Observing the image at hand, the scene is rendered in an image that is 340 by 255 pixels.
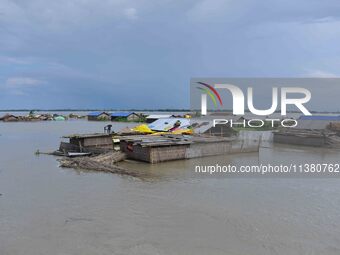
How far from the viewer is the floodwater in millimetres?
7742

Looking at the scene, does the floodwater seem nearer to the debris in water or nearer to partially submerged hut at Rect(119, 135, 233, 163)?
the debris in water

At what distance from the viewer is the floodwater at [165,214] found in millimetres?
7742

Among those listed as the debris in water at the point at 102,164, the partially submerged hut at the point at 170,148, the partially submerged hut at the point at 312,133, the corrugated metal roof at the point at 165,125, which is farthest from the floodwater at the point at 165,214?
the partially submerged hut at the point at 312,133

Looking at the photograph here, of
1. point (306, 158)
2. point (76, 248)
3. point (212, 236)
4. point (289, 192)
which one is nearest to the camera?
point (76, 248)

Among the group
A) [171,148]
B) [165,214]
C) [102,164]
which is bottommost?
[165,214]

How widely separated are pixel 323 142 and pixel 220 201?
59.9ft

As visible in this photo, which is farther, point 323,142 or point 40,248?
point 323,142

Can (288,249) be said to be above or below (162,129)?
below

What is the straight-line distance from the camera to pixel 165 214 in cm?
987

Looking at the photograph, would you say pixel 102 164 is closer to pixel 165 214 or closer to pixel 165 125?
pixel 165 214

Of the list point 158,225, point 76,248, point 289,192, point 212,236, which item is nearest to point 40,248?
point 76,248

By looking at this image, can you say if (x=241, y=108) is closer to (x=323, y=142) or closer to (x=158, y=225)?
(x=323, y=142)

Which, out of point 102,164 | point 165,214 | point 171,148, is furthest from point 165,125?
point 165,214

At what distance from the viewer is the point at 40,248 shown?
755 cm
